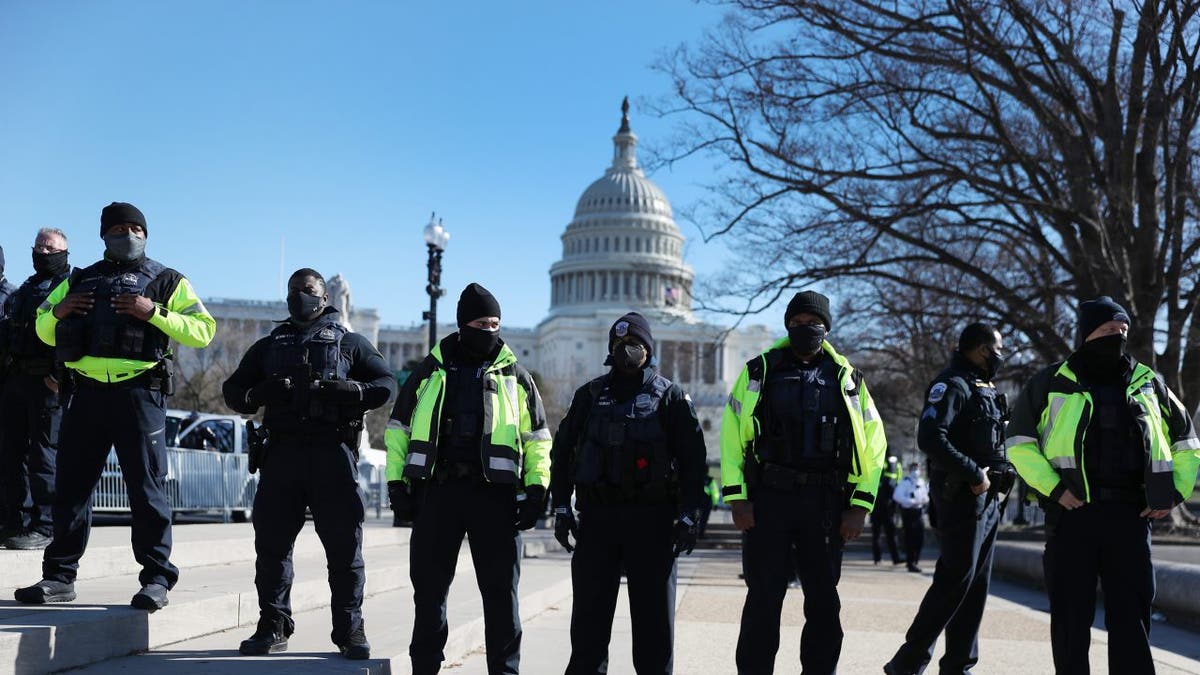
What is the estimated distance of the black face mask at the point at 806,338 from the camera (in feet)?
19.7

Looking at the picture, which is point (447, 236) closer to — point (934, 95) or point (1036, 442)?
point (934, 95)

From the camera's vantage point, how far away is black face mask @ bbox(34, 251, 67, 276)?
7.82 m

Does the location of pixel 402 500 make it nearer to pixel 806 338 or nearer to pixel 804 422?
pixel 804 422

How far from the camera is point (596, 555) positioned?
5.74 metres

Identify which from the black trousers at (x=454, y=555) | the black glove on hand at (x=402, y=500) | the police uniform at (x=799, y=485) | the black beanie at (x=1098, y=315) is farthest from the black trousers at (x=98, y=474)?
the black beanie at (x=1098, y=315)

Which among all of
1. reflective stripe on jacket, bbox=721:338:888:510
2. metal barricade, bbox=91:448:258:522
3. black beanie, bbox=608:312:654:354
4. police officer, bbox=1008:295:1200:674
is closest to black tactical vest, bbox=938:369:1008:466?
police officer, bbox=1008:295:1200:674

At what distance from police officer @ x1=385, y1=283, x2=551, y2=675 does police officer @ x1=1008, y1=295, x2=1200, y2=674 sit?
250cm

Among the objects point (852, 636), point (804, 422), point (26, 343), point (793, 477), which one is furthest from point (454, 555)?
point (852, 636)

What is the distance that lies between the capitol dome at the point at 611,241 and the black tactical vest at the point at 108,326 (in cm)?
11545

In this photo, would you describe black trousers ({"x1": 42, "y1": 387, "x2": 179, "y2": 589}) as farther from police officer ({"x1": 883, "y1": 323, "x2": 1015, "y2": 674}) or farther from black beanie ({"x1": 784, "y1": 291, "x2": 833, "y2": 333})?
police officer ({"x1": 883, "y1": 323, "x2": 1015, "y2": 674})

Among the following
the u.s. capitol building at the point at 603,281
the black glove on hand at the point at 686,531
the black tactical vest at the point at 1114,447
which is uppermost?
the u.s. capitol building at the point at 603,281

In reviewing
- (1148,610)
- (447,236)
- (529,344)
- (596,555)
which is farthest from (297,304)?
(529,344)

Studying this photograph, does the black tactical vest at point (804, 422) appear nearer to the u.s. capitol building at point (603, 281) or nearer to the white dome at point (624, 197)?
the u.s. capitol building at point (603, 281)

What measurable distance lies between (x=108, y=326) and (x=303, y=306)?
960 mm
